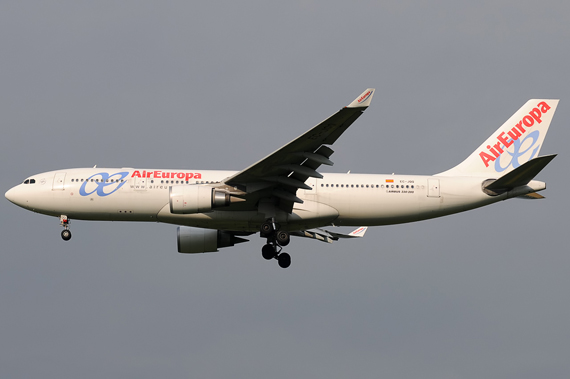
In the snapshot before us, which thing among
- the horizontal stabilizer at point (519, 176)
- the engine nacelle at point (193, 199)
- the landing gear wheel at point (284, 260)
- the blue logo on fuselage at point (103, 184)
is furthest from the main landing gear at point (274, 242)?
the horizontal stabilizer at point (519, 176)

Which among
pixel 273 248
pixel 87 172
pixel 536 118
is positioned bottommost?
pixel 273 248

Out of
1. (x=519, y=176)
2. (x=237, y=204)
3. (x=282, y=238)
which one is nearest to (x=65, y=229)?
(x=237, y=204)

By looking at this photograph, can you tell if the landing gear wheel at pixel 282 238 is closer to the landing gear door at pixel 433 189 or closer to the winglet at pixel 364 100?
the landing gear door at pixel 433 189

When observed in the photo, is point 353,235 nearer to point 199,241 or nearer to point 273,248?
point 273,248

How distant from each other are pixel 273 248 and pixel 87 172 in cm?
891

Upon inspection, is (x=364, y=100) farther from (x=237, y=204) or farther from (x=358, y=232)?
(x=358, y=232)

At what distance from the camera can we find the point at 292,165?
32.6 m

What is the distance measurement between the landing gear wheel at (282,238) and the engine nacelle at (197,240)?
14.9ft

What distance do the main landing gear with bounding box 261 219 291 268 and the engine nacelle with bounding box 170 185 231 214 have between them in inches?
107

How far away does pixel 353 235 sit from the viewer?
3947cm

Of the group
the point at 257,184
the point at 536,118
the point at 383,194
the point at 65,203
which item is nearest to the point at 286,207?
the point at 257,184

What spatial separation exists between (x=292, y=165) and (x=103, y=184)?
8.46 meters

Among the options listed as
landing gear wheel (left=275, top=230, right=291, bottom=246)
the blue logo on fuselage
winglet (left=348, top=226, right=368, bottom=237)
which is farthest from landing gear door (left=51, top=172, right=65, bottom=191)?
winglet (left=348, top=226, right=368, bottom=237)

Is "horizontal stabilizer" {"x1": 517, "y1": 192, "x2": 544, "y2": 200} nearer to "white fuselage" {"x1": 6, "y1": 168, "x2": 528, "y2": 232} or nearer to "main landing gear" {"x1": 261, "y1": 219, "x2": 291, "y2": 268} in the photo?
"white fuselage" {"x1": 6, "y1": 168, "x2": 528, "y2": 232}
